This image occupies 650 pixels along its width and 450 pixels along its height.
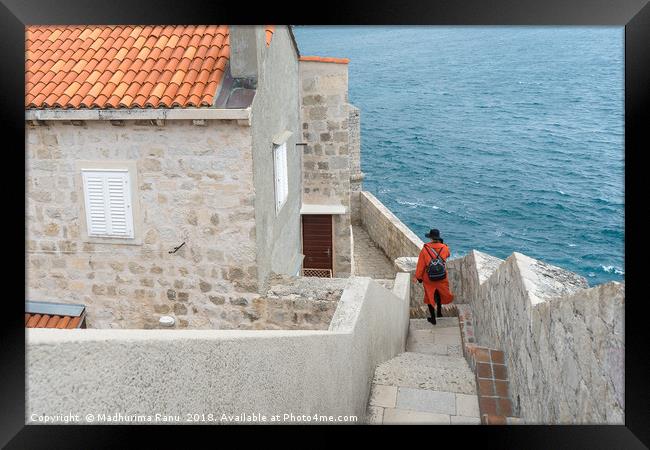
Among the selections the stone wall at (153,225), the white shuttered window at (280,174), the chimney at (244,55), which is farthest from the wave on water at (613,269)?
the chimney at (244,55)

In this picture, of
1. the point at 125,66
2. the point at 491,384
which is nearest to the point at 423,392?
the point at 491,384

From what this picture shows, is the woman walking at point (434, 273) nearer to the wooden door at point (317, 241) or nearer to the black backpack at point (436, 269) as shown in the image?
the black backpack at point (436, 269)

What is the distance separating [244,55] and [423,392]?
4668 millimetres

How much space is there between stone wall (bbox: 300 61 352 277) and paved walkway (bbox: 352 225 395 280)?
4.24m

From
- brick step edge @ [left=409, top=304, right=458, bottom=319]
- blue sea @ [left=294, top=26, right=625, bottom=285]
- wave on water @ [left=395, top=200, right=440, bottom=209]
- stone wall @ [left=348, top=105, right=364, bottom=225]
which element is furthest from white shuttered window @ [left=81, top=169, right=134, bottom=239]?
wave on water @ [left=395, top=200, right=440, bottom=209]

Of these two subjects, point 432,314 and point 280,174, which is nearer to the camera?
point 280,174

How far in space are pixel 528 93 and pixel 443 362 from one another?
70604 millimetres

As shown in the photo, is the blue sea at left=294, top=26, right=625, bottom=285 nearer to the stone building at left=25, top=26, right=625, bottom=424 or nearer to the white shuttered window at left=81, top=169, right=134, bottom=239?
the stone building at left=25, top=26, right=625, bottom=424

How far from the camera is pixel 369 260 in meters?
18.8

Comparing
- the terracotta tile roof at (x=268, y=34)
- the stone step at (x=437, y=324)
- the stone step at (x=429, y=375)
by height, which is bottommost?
the stone step at (x=437, y=324)

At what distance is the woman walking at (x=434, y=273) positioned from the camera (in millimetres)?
9992

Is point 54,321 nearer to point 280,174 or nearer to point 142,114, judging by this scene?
point 142,114

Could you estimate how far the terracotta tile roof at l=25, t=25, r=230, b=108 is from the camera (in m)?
7.46

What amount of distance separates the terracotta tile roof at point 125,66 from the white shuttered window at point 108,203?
0.93m
